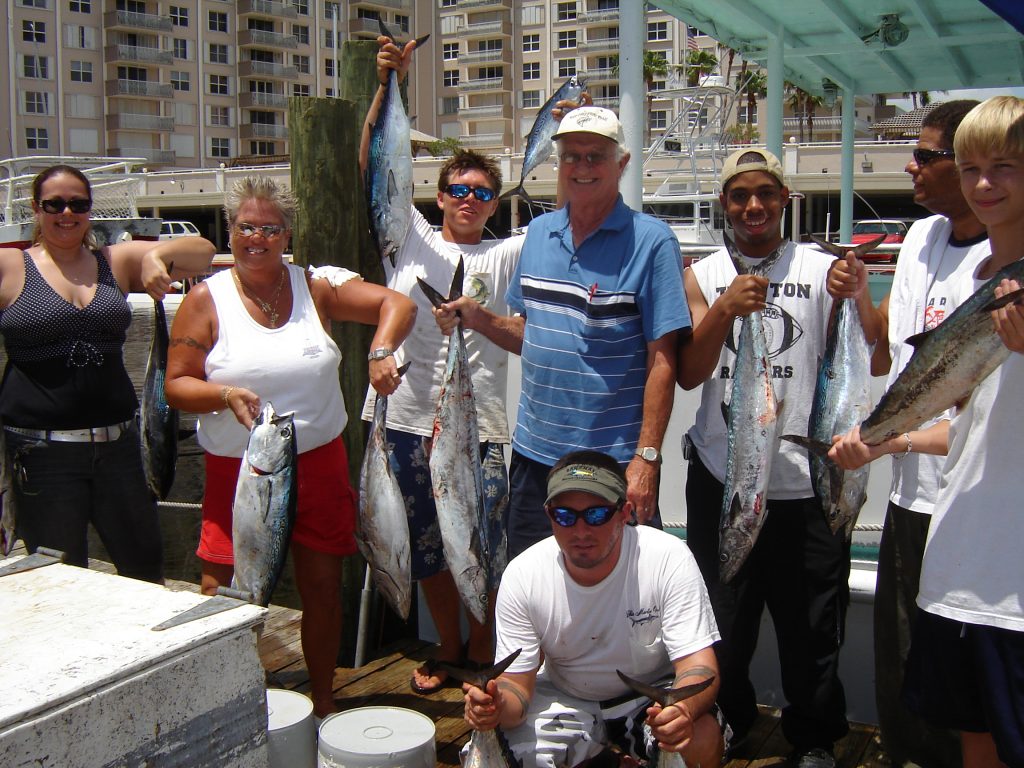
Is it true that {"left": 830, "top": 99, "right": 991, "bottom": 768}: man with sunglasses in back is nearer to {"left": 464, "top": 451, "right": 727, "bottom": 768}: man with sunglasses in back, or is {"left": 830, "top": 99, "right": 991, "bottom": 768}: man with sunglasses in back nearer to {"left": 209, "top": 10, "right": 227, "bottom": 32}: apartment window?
{"left": 464, "top": 451, "right": 727, "bottom": 768}: man with sunglasses in back

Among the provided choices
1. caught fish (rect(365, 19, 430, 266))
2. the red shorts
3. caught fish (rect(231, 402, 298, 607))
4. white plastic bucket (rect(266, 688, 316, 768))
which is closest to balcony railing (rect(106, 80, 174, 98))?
caught fish (rect(365, 19, 430, 266))

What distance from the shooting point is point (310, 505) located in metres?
3.08

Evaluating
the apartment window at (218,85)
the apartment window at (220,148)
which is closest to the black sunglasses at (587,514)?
the apartment window at (220,148)

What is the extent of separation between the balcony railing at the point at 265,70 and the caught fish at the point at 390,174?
226 feet

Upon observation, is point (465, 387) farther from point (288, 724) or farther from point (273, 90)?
point (273, 90)

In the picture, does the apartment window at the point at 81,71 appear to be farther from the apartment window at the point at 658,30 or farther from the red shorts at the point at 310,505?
the red shorts at the point at 310,505

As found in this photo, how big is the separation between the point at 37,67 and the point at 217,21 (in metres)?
13.6

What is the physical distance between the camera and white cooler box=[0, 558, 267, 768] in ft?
5.49

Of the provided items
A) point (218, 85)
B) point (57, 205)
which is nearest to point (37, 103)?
point (218, 85)

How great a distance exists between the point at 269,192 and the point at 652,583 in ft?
5.46

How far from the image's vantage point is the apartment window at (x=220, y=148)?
219 ft

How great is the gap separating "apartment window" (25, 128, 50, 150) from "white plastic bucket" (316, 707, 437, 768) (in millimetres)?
63820

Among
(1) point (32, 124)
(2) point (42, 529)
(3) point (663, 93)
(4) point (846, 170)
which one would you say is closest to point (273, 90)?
(1) point (32, 124)

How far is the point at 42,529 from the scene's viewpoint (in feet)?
10.7
